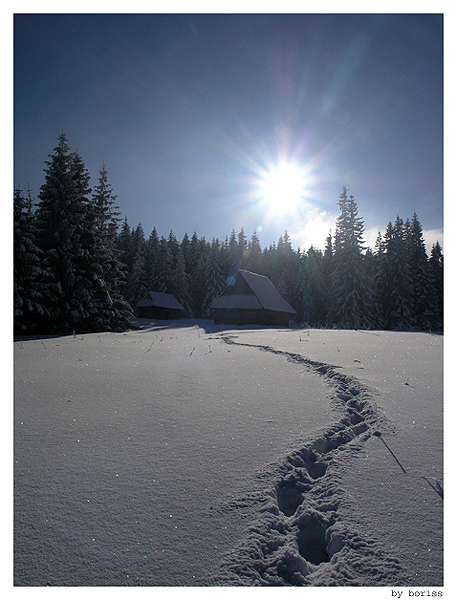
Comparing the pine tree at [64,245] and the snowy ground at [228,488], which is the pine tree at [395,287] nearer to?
the pine tree at [64,245]

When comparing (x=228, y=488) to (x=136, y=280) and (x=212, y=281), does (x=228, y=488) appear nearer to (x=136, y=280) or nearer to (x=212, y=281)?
(x=136, y=280)

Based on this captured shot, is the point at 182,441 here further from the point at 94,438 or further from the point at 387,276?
the point at 387,276

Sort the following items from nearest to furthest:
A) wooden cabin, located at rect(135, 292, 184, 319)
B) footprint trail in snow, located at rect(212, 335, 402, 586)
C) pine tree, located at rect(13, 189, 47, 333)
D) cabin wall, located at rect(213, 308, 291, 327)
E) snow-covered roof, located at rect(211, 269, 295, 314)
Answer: footprint trail in snow, located at rect(212, 335, 402, 586), pine tree, located at rect(13, 189, 47, 333), snow-covered roof, located at rect(211, 269, 295, 314), cabin wall, located at rect(213, 308, 291, 327), wooden cabin, located at rect(135, 292, 184, 319)

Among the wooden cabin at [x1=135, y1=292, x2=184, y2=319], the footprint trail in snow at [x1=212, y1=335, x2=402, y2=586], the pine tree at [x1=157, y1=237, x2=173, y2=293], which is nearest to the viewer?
the footprint trail in snow at [x1=212, y1=335, x2=402, y2=586]

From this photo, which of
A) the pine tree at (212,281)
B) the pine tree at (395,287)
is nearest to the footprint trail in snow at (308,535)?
the pine tree at (395,287)

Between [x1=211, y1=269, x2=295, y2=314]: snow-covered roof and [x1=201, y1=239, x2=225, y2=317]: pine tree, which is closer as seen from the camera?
[x1=211, y1=269, x2=295, y2=314]: snow-covered roof

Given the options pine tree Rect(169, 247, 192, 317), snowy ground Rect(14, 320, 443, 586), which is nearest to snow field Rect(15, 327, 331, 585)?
snowy ground Rect(14, 320, 443, 586)

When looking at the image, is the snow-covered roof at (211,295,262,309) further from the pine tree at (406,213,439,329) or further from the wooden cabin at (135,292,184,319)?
the pine tree at (406,213,439,329)

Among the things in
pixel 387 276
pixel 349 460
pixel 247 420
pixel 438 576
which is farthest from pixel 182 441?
pixel 387 276

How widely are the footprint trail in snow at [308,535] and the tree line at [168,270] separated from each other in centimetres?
2017

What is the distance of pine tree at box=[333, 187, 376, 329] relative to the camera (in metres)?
37.0

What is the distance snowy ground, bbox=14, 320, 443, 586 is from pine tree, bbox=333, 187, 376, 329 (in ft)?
112

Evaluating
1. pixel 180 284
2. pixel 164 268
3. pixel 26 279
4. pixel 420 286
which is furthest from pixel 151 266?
pixel 420 286

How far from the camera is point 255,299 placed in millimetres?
32094
